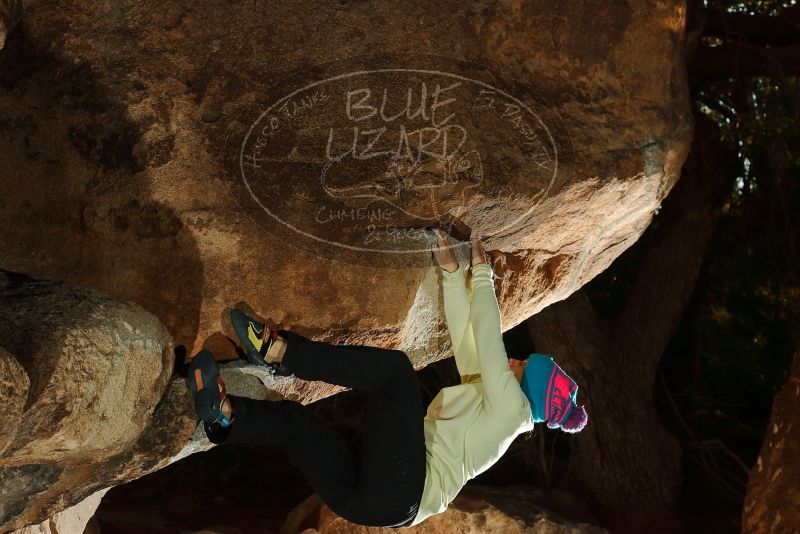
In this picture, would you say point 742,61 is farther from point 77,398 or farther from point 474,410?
point 77,398

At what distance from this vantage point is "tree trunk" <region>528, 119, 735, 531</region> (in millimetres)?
6113

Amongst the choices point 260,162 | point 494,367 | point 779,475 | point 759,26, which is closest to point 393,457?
point 494,367

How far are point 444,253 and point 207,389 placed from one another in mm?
1029

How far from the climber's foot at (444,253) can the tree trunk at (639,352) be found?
308cm

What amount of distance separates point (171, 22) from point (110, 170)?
59 centimetres

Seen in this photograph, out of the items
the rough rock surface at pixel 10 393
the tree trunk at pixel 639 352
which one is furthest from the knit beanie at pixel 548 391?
the tree trunk at pixel 639 352

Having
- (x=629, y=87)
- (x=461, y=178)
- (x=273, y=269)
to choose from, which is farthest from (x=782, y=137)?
(x=273, y=269)

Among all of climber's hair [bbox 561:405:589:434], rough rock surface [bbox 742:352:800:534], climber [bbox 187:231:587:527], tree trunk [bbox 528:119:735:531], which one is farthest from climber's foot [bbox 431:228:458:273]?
tree trunk [bbox 528:119:735:531]

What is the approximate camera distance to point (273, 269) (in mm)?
3094

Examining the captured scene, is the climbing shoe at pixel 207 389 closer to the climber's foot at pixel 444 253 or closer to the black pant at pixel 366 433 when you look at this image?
the black pant at pixel 366 433

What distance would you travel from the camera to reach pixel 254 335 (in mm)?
2889

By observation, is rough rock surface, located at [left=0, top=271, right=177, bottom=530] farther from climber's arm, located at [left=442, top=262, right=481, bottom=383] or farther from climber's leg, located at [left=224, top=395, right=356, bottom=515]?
climber's arm, located at [left=442, top=262, right=481, bottom=383]

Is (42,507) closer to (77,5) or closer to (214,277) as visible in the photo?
(214,277)

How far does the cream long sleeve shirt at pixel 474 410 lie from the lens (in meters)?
2.89
